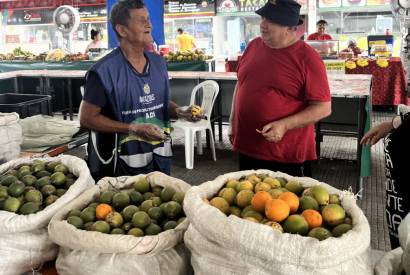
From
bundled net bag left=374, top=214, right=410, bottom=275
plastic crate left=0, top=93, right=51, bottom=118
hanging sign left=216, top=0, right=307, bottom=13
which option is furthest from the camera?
hanging sign left=216, top=0, right=307, bottom=13

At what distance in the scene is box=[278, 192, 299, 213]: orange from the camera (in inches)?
49.8

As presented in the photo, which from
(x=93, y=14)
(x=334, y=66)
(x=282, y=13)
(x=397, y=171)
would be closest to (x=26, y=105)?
(x=282, y=13)

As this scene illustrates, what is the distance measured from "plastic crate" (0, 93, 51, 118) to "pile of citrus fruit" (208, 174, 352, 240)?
2.14 metres

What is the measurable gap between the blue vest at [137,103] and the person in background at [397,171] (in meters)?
1.05

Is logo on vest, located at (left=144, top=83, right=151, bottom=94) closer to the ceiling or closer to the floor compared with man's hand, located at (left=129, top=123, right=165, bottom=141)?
closer to the ceiling

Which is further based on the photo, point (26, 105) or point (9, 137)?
point (26, 105)

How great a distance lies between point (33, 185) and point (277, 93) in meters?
1.27

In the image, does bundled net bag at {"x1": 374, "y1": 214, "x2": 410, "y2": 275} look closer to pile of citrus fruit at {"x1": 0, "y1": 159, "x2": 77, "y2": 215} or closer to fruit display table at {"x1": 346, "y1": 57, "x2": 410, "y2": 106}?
pile of citrus fruit at {"x1": 0, "y1": 159, "x2": 77, "y2": 215}

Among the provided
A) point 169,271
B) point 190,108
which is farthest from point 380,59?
point 169,271

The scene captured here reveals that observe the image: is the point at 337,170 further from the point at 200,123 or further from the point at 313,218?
the point at 313,218

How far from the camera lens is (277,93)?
2289 millimetres

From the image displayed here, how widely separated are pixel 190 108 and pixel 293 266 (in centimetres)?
143

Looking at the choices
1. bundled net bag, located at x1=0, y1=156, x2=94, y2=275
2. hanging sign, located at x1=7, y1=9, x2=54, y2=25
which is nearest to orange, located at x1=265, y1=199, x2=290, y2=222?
bundled net bag, located at x1=0, y1=156, x2=94, y2=275

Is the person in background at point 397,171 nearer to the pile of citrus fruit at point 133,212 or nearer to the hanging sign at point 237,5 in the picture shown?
the pile of citrus fruit at point 133,212
